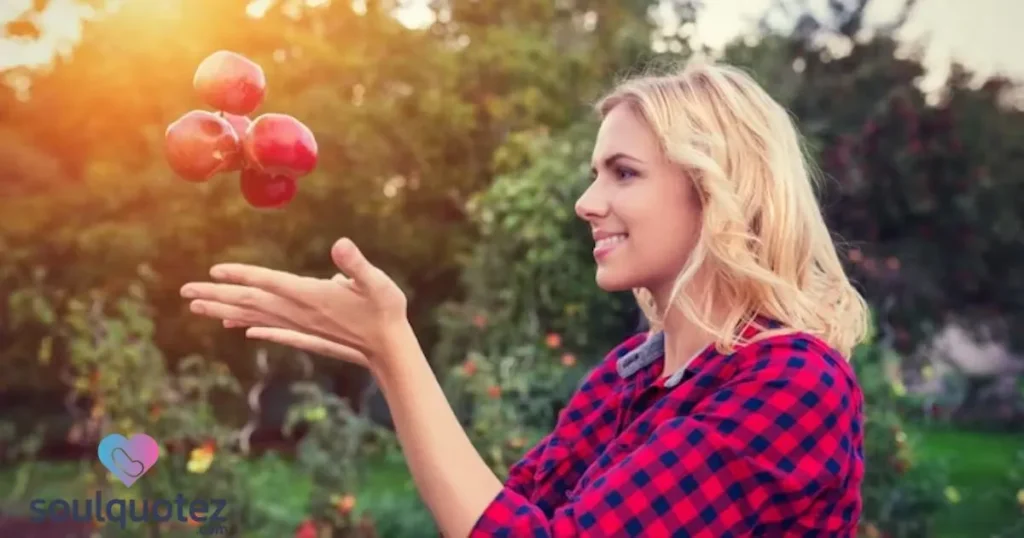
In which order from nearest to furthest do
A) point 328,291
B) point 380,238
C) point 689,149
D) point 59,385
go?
point 328,291, point 689,149, point 59,385, point 380,238

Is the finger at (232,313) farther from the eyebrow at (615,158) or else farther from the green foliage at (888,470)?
the green foliage at (888,470)

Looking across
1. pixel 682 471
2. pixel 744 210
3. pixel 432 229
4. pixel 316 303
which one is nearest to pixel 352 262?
pixel 316 303

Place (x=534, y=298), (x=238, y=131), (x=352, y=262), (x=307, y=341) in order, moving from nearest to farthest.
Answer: (x=352, y=262), (x=307, y=341), (x=238, y=131), (x=534, y=298)

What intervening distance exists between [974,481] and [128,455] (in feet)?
8.74

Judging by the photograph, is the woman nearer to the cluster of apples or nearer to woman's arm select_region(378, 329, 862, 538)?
woman's arm select_region(378, 329, 862, 538)

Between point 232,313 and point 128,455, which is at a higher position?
point 232,313

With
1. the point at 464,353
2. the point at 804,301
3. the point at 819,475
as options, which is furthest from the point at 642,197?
the point at 464,353

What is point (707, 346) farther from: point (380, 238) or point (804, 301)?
point (380, 238)

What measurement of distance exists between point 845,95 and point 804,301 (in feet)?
8.27

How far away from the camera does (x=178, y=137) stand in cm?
119

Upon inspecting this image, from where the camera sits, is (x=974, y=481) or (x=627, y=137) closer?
(x=627, y=137)

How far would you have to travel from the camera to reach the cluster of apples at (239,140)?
1.20 metres

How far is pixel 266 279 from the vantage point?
2.99ft

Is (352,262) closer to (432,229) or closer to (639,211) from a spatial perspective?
(639,211)
